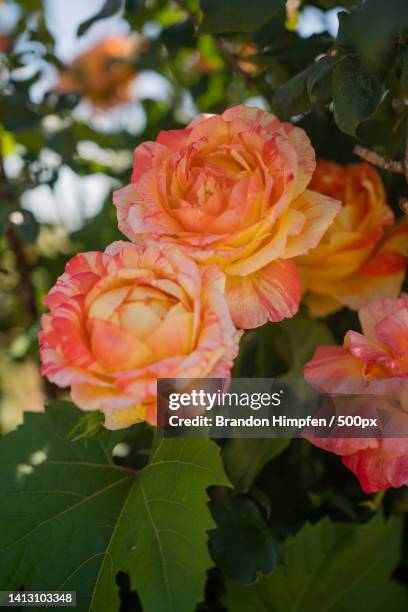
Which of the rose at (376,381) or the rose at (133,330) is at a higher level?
the rose at (133,330)

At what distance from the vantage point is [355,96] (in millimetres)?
416

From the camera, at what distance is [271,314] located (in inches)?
16.2

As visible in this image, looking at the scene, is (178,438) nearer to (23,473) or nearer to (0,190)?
(23,473)

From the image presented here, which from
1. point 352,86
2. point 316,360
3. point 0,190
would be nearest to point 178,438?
point 316,360

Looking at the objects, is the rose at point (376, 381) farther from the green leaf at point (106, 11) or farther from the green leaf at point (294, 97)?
the green leaf at point (106, 11)

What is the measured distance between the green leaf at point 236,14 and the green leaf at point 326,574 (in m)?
0.38

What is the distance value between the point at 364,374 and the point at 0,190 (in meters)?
0.47

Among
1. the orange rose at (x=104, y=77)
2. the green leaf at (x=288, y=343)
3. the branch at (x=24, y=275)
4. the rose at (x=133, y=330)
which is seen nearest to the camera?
the rose at (x=133, y=330)

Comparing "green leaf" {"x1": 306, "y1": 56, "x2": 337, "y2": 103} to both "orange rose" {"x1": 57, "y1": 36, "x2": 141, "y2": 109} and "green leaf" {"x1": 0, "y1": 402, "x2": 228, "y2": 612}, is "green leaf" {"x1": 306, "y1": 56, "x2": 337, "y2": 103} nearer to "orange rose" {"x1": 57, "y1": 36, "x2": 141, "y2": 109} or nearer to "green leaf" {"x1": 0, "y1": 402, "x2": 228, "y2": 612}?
"green leaf" {"x1": 0, "y1": 402, "x2": 228, "y2": 612}

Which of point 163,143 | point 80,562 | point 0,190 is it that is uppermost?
point 163,143

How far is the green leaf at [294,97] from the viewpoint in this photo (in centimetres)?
46

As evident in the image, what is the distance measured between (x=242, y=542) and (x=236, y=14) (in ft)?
1.21

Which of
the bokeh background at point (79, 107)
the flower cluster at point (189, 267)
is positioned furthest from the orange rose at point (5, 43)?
the flower cluster at point (189, 267)

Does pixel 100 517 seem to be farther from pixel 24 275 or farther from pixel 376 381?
pixel 24 275
